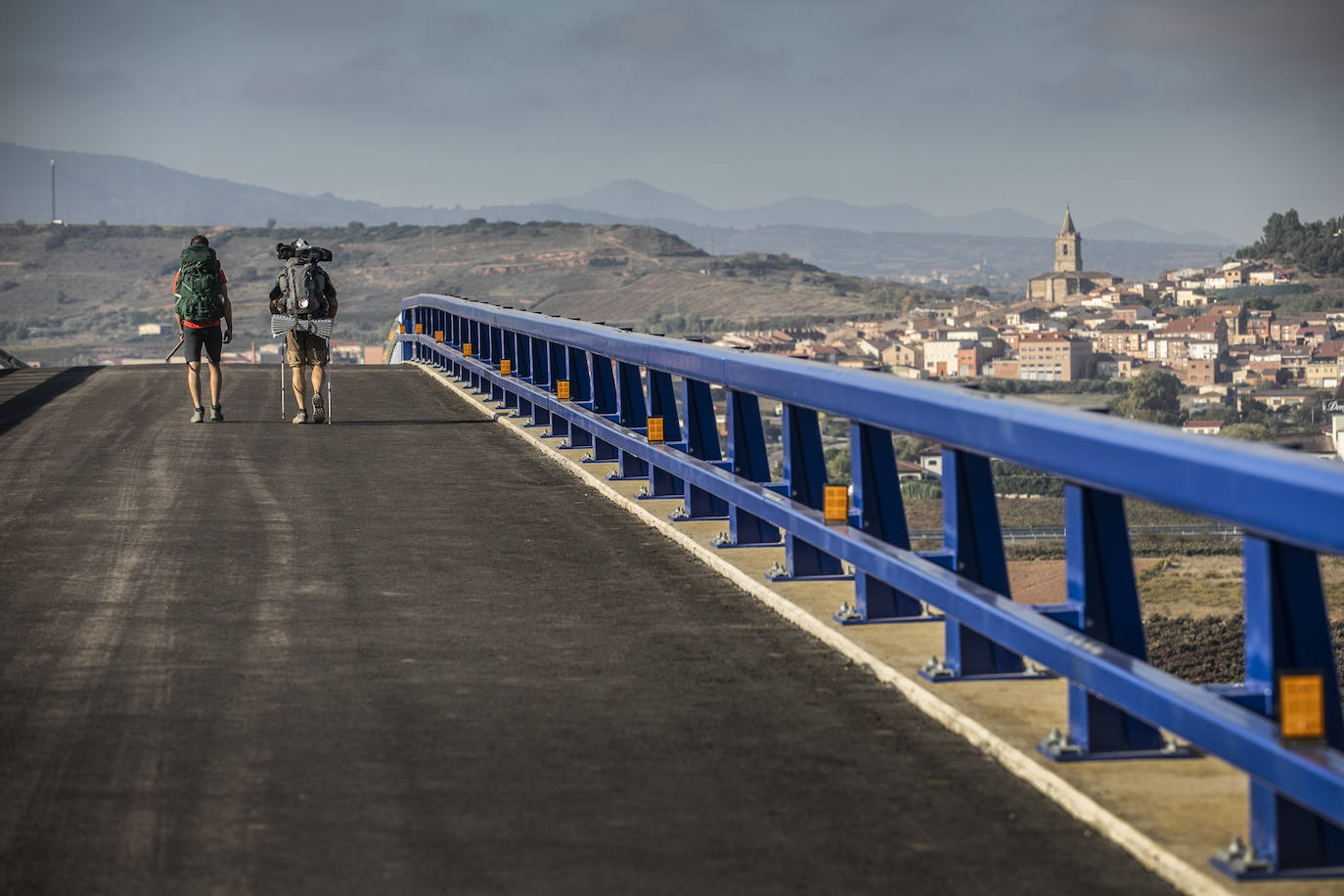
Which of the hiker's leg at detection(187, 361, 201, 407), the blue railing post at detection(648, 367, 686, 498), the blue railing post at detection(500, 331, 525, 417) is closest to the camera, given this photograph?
the blue railing post at detection(648, 367, 686, 498)

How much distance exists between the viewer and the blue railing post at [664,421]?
10.4 m

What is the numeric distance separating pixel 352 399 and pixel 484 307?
183 centimetres

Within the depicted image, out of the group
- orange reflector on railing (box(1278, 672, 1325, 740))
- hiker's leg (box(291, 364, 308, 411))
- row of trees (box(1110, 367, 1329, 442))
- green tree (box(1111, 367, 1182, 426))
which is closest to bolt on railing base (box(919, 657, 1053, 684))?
orange reflector on railing (box(1278, 672, 1325, 740))

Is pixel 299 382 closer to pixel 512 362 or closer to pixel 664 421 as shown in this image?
pixel 512 362

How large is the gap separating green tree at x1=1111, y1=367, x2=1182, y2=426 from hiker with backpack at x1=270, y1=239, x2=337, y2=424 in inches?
5167

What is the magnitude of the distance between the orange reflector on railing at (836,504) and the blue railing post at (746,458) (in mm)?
1782

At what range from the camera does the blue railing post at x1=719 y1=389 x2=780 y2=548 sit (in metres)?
8.60

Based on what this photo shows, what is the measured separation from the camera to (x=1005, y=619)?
4.98 meters

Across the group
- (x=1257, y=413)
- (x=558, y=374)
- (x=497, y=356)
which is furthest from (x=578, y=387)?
(x=1257, y=413)

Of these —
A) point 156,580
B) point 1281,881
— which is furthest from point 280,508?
point 1281,881

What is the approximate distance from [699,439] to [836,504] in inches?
120

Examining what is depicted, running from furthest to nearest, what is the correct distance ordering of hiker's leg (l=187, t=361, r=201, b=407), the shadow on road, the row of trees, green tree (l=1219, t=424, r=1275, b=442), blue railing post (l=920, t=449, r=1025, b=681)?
the row of trees
green tree (l=1219, t=424, r=1275, b=442)
the shadow on road
hiker's leg (l=187, t=361, r=201, b=407)
blue railing post (l=920, t=449, r=1025, b=681)

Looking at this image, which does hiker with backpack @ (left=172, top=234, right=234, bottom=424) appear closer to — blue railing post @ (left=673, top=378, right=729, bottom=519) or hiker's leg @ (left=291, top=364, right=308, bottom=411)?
hiker's leg @ (left=291, top=364, right=308, bottom=411)

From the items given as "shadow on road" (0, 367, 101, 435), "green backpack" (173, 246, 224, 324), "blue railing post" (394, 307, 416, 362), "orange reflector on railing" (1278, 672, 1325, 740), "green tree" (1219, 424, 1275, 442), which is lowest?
"green tree" (1219, 424, 1275, 442)
